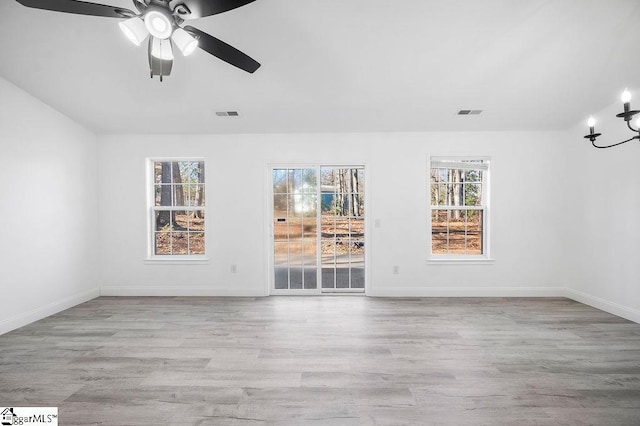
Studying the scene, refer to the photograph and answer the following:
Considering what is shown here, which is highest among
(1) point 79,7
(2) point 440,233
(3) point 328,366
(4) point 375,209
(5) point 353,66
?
(5) point 353,66

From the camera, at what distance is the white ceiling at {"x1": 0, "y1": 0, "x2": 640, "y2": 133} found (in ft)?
8.19

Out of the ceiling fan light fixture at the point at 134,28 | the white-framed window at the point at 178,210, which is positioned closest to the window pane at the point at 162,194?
the white-framed window at the point at 178,210

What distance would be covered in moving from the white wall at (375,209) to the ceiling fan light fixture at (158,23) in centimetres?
267

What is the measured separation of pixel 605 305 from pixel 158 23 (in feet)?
17.9

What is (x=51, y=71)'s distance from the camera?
317 cm

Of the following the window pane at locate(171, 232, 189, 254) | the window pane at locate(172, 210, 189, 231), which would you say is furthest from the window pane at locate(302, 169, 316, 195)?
the window pane at locate(171, 232, 189, 254)

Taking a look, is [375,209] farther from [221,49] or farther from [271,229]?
[221,49]

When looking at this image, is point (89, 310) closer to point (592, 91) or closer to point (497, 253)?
point (497, 253)

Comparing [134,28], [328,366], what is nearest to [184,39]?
[134,28]

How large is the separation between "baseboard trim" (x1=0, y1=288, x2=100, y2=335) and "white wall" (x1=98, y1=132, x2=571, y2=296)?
26cm

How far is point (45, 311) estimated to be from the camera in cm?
371

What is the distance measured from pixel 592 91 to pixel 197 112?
468 centimetres

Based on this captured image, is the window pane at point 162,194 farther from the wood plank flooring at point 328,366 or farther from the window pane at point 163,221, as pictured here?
the wood plank flooring at point 328,366

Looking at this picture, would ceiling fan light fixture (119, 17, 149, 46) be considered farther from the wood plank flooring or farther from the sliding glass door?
the sliding glass door
